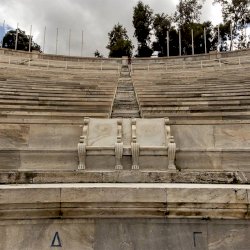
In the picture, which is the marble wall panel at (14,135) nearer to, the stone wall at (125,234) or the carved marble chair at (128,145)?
the carved marble chair at (128,145)

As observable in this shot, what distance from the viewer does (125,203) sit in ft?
10.1

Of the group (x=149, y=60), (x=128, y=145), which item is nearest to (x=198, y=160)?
(x=128, y=145)

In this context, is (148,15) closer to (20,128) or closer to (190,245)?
(20,128)

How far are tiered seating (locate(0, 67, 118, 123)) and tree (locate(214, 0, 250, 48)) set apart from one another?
23.2 meters

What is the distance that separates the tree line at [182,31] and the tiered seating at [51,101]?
20.8 m

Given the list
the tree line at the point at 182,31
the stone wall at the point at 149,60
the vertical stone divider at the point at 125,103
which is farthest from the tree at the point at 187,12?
the vertical stone divider at the point at 125,103

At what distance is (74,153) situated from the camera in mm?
6402

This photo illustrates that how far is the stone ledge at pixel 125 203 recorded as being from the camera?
3035 millimetres

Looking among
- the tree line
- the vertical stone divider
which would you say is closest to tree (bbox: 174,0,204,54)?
the tree line

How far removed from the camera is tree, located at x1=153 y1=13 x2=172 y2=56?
35000 mm

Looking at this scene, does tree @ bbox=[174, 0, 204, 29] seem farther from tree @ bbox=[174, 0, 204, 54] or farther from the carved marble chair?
the carved marble chair

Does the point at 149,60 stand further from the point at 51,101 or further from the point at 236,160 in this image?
the point at 236,160

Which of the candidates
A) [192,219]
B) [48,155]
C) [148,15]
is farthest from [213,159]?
[148,15]

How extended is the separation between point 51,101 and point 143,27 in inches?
→ 1077
